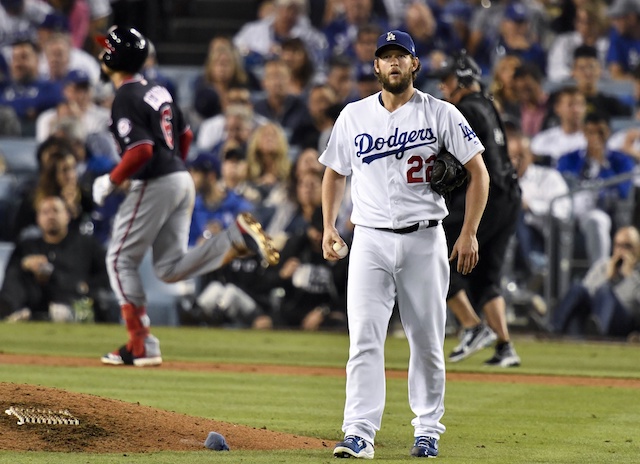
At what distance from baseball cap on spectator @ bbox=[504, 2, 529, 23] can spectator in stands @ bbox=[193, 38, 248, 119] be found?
3461 mm

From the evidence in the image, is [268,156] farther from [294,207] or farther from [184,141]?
[184,141]

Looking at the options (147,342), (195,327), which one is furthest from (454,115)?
(195,327)

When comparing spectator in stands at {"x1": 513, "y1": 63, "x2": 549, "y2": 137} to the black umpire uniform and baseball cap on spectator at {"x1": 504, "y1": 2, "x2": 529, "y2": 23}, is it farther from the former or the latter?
the black umpire uniform

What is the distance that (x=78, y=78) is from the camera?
1545 cm

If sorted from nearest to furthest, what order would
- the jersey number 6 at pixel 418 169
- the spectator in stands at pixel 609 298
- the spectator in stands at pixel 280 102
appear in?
the jersey number 6 at pixel 418 169 → the spectator in stands at pixel 609 298 → the spectator in stands at pixel 280 102

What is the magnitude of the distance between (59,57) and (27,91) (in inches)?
23.7

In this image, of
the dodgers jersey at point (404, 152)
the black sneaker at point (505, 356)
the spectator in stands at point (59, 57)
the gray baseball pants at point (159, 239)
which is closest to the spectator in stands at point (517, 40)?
the spectator in stands at point (59, 57)

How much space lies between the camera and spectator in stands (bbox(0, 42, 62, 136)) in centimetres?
1562

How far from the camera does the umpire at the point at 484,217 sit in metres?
9.09

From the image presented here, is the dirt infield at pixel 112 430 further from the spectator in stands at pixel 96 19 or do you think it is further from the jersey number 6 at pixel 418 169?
the spectator in stands at pixel 96 19

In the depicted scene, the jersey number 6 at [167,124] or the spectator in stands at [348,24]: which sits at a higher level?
the spectator in stands at [348,24]

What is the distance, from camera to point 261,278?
1287 cm

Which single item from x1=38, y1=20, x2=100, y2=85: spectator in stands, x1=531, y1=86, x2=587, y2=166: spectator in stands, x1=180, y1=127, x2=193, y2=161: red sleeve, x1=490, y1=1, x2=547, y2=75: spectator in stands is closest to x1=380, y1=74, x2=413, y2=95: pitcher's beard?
x1=180, y1=127, x2=193, y2=161: red sleeve

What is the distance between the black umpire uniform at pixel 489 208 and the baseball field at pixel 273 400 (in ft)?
2.25
